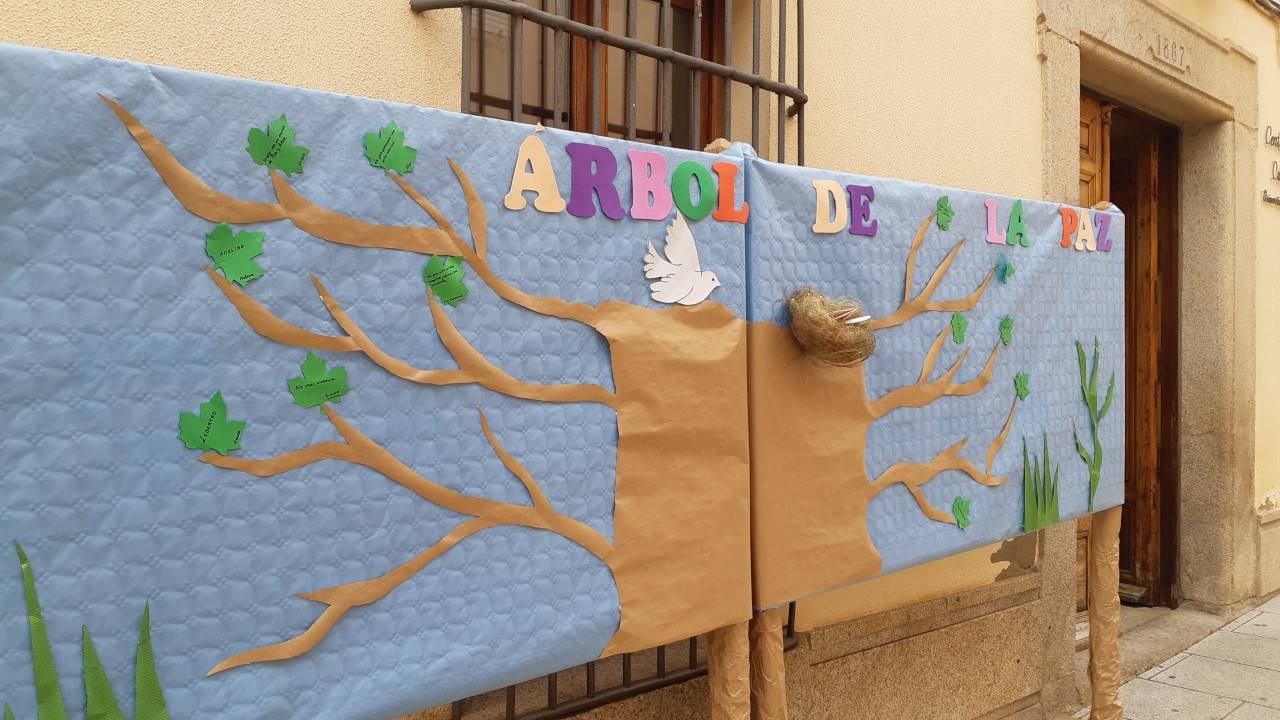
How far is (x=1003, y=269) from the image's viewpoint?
7.83ft

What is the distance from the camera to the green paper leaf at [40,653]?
1057 mm

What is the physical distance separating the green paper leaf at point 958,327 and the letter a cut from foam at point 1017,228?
333 millimetres

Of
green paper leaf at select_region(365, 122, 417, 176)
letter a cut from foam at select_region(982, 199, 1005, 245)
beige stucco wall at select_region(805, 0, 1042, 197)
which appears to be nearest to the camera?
green paper leaf at select_region(365, 122, 417, 176)

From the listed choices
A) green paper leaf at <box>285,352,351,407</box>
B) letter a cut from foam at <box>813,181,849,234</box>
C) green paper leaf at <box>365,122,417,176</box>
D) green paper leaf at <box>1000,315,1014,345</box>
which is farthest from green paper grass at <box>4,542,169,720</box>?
green paper leaf at <box>1000,315,1014,345</box>

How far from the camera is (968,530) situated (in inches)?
90.2

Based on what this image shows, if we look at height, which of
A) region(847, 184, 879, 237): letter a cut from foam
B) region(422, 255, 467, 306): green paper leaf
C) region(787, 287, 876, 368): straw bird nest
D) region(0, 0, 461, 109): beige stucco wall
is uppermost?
region(0, 0, 461, 109): beige stucco wall

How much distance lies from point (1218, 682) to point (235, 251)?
15.5ft

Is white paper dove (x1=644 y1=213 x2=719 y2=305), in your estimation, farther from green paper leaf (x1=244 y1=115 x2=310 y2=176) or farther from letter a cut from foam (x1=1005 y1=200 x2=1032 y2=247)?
letter a cut from foam (x1=1005 y1=200 x2=1032 y2=247)

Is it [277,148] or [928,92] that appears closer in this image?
[277,148]

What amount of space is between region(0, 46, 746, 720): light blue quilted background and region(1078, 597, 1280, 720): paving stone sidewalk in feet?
11.3

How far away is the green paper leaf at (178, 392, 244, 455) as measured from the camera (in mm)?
1159

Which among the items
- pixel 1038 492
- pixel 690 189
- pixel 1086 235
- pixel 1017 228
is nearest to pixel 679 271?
pixel 690 189

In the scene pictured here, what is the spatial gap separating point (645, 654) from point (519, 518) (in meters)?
1.21

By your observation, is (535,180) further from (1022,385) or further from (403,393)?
(1022,385)
